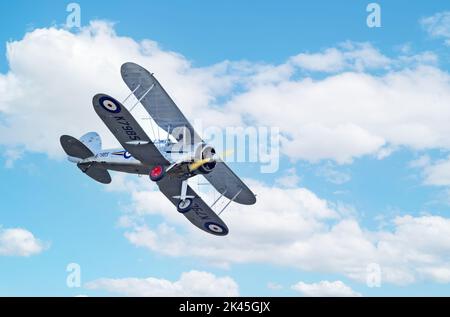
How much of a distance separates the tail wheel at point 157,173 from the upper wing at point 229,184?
396 cm

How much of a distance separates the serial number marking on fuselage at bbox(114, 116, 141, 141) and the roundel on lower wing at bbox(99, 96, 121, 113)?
1.91 feet

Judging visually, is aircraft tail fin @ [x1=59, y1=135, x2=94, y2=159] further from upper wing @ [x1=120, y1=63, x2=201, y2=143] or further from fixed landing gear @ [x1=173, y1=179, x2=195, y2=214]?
fixed landing gear @ [x1=173, y1=179, x2=195, y2=214]

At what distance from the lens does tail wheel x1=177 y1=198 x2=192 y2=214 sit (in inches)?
1318

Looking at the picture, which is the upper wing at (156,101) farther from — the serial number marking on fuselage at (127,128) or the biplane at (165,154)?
the serial number marking on fuselage at (127,128)

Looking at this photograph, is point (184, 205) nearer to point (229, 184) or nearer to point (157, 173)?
point (157, 173)

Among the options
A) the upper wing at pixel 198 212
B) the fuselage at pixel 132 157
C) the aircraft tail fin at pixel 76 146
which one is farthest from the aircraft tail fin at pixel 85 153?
the upper wing at pixel 198 212

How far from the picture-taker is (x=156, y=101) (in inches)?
1267

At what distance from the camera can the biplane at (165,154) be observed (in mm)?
31078

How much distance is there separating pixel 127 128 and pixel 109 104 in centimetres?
186

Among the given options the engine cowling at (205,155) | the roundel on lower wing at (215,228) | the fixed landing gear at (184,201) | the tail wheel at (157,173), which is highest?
the engine cowling at (205,155)
